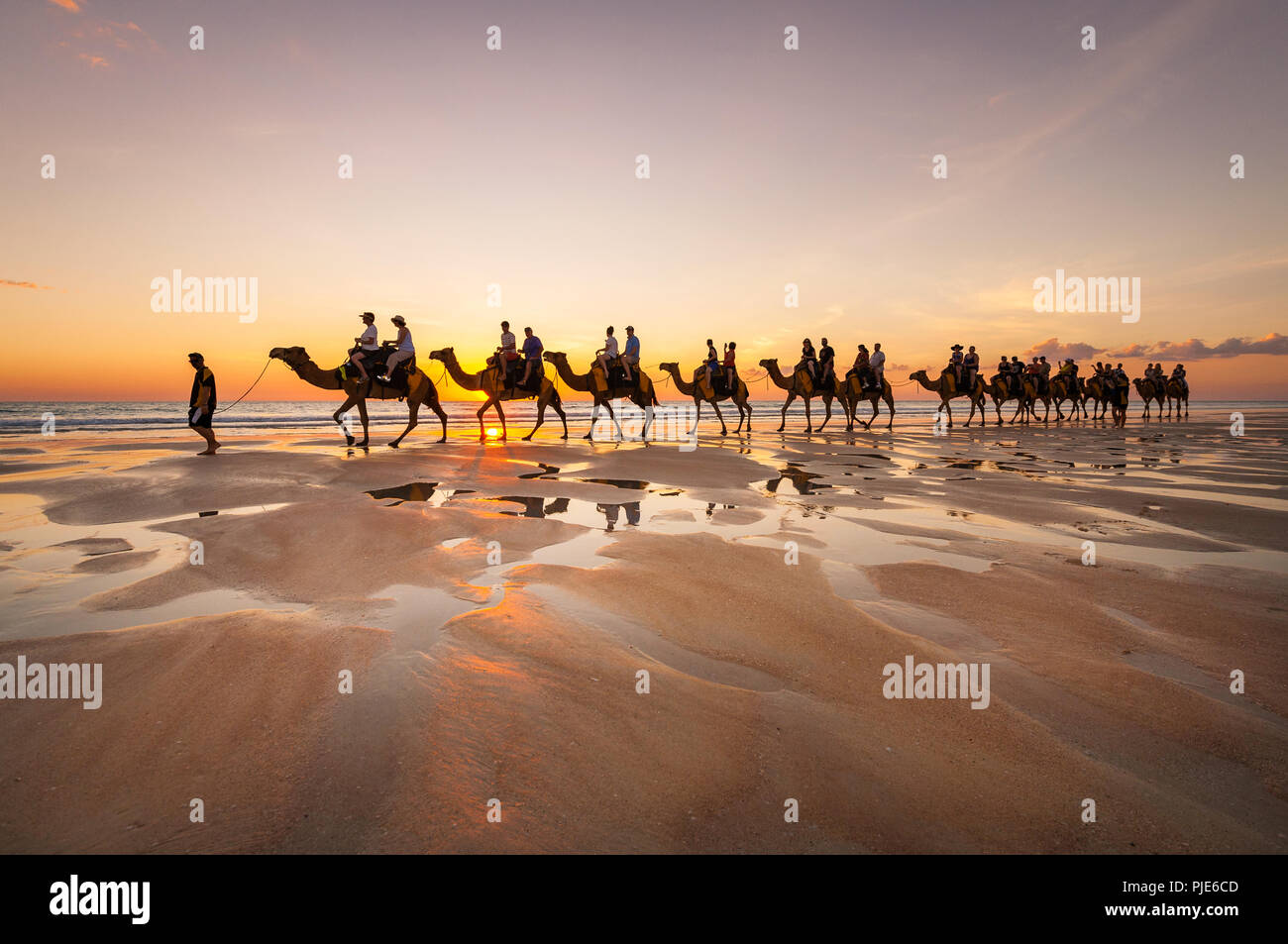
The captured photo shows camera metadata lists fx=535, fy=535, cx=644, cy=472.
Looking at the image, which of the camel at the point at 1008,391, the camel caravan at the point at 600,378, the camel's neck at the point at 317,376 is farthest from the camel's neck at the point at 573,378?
the camel at the point at 1008,391

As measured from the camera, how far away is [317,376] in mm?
14523

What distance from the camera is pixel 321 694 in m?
2.60

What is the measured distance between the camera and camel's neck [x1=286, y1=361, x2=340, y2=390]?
47.0 feet

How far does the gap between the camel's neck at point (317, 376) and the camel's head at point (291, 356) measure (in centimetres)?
13

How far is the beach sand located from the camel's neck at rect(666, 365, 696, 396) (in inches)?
643

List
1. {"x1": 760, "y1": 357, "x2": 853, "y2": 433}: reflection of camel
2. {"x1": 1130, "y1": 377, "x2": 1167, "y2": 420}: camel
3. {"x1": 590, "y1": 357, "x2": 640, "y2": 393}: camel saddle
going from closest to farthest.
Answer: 1. {"x1": 590, "y1": 357, "x2": 640, "y2": 393}: camel saddle
2. {"x1": 760, "y1": 357, "x2": 853, "y2": 433}: reflection of camel
3. {"x1": 1130, "y1": 377, "x2": 1167, "y2": 420}: camel

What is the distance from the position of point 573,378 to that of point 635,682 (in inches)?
656

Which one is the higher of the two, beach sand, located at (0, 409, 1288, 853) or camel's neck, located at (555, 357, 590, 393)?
camel's neck, located at (555, 357, 590, 393)

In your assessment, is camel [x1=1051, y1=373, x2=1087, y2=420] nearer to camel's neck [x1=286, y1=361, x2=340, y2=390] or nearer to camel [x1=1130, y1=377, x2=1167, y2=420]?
camel [x1=1130, y1=377, x2=1167, y2=420]

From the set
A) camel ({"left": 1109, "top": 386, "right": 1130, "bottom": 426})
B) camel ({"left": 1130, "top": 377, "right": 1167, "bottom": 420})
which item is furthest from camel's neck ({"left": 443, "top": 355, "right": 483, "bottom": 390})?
camel ({"left": 1130, "top": 377, "right": 1167, "bottom": 420})

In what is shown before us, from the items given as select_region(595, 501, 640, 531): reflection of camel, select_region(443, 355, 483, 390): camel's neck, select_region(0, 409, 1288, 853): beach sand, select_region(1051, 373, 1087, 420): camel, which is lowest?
select_region(0, 409, 1288, 853): beach sand

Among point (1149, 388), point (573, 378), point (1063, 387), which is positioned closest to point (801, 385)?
point (573, 378)

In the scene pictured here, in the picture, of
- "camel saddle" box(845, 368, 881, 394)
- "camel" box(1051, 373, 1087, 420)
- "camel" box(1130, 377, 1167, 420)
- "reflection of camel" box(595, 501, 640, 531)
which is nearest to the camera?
"reflection of camel" box(595, 501, 640, 531)
